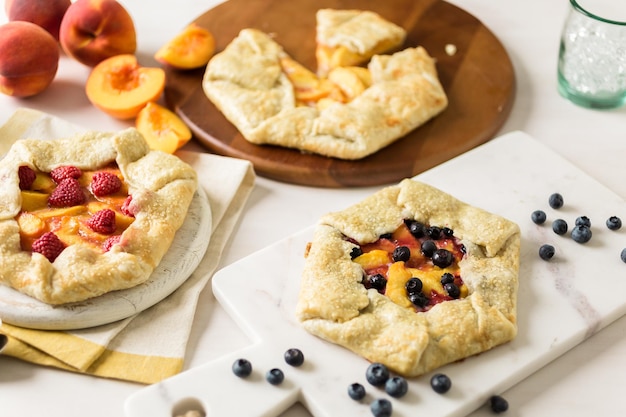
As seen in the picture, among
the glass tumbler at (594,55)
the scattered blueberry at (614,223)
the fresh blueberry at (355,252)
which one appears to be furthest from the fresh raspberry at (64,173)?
the glass tumbler at (594,55)

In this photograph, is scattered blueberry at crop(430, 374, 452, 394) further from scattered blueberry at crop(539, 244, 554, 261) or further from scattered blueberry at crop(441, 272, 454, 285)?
scattered blueberry at crop(539, 244, 554, 261)

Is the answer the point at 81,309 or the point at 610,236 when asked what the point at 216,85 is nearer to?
the point at 81,309

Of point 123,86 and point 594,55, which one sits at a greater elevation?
point 594,55

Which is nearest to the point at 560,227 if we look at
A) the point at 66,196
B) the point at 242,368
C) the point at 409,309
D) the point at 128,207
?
the point at 409,309

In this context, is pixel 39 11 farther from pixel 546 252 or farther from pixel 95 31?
pixel 546 252

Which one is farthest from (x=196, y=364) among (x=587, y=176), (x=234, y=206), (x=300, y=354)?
(x=587, y=176)

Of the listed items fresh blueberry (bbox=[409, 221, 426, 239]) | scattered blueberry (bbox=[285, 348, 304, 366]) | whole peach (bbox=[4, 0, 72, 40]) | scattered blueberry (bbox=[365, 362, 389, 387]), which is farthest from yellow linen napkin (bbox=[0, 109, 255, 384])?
whole peach (bbox=[4, 0, 72, 40])
